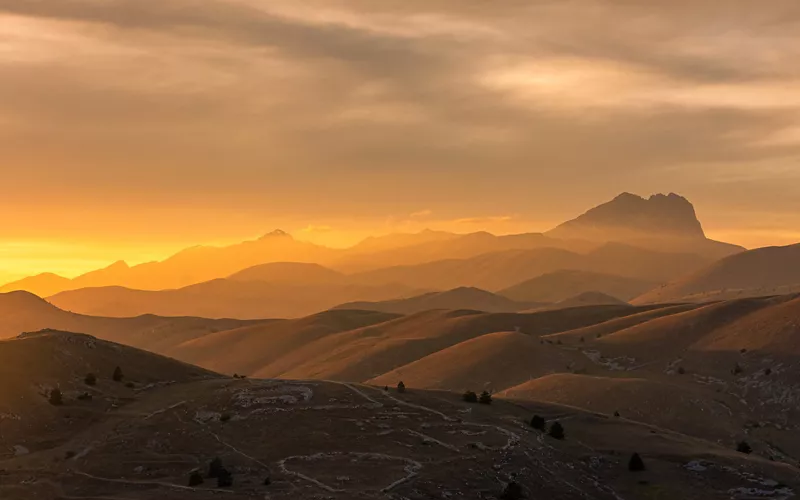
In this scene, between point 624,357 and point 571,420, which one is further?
point 624,357

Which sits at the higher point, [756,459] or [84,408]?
[84,408]

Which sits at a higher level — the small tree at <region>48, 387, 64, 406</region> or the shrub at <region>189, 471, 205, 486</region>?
the small tree at <region>48, 387, 64, 406</region>

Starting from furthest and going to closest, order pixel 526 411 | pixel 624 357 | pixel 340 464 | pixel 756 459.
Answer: pixel 624 357 < pixel 526 411 < pixel 756 459 < pixel 340 464

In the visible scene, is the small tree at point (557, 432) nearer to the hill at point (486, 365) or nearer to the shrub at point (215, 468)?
the shrub at point (215, 468)

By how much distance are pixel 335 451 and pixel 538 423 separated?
19.8 metres

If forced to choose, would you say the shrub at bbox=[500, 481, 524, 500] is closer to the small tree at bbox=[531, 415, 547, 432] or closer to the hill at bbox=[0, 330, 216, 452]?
the small tree at bbox=[531, 415, 547, 432]

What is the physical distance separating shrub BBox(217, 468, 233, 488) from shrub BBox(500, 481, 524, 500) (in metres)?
17.4

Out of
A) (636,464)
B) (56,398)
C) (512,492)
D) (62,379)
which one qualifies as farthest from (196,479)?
(636,464)

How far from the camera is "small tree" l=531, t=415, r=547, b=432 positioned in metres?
65.9

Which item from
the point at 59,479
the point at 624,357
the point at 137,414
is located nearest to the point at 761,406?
the point at 624,357

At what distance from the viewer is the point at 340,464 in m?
53.0

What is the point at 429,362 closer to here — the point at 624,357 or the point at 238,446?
the point at 624,357

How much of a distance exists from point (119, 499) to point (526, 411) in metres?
39.4

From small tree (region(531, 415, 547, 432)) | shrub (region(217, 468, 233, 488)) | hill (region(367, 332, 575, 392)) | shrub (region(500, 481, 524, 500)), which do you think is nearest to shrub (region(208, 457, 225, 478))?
shrub (region(217, 468, 233, 488))
